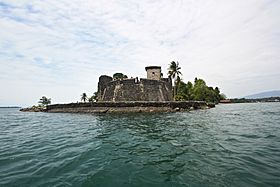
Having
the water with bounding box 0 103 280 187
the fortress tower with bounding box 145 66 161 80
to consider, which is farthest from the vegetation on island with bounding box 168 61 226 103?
the water with bounding box 0 103 280 187

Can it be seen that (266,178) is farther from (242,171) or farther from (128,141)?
(128,141)

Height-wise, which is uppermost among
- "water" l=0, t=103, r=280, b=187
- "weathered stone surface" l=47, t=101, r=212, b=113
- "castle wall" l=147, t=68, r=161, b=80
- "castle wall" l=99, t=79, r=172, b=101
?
"castle wall" l=147, t=68, r=161, b=80

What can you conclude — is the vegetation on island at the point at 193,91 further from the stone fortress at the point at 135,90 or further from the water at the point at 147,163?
the water at the point at 147,163

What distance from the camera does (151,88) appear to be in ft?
108

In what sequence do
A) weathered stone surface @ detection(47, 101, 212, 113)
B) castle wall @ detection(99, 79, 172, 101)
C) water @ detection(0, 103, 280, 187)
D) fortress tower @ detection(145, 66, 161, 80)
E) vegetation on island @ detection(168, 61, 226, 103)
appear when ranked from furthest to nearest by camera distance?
vegetation on island @ detection(168, 61, 226, 103) → fortress tower @ detection(145, 66, 161, 80) → castle wall @ detection(99, 79, 172, 101) → weathered stone surface @ detection(47, 101, 212, 113) → water @ detection(0, 103, 280, 187)

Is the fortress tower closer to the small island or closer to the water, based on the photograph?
the small island

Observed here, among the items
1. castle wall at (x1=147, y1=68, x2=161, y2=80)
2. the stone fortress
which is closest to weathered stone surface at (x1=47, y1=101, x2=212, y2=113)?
the stone fortress

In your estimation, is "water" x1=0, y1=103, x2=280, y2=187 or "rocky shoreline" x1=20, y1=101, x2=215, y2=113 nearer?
"water" x1=0, y1=103, x2=280, y2=187

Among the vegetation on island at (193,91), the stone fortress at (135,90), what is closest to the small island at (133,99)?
the stone fortress at (135,90)

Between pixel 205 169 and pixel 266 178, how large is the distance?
4.55 feet

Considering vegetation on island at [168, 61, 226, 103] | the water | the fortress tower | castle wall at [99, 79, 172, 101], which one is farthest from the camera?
vegetation on island at [168, 61, 226, 103]

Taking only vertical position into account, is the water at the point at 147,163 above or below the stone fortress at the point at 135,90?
below

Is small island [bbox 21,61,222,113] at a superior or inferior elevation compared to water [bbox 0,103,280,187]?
superior

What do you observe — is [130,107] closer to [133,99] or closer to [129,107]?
[129,107]
